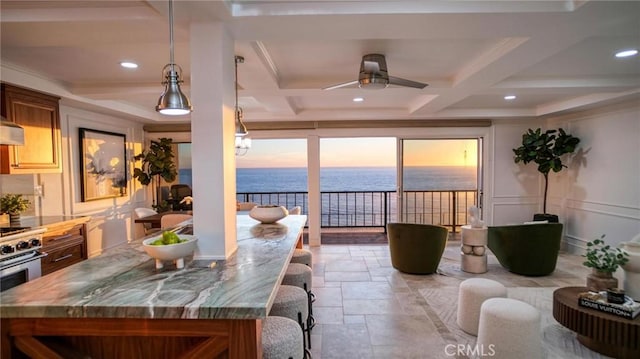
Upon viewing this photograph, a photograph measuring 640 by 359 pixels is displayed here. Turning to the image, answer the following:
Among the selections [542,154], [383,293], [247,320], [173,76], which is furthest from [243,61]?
[542,154]

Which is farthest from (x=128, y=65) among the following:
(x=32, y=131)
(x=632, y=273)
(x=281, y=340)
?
(x=632, y=273)

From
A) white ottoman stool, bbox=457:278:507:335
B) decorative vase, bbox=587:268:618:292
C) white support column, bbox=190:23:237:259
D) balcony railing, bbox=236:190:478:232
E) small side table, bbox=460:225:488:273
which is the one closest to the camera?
white support column, bbox=190:23:237:259

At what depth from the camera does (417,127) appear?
6.09 metres

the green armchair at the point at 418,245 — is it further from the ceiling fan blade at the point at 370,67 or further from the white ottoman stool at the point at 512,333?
the ceiling fan blade at the point at 370,67

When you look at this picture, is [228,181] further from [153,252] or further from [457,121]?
[457,121]

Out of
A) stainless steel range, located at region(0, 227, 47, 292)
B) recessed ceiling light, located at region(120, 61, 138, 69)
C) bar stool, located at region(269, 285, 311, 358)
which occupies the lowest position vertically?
bar stool, located at region(269, 285, 311, 358)

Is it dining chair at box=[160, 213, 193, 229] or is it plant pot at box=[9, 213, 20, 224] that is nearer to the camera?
plant pot at box=[9, 213, 20, 224]

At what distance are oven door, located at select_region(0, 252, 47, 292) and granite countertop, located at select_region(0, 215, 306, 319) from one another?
51.5 inches

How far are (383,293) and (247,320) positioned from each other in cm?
281

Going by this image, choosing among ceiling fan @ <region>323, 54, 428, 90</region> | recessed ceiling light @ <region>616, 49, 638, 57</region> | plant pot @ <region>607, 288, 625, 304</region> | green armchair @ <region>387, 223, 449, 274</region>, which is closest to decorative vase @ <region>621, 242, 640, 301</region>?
plant pot @ <region>607, 288, 625, 304</region>

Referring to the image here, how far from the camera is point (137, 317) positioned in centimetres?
133

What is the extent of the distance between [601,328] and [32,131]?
520cm

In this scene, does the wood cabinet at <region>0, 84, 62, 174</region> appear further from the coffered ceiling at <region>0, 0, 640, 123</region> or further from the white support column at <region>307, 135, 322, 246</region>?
the white support column at <region>307, 135, 322, 246</region>

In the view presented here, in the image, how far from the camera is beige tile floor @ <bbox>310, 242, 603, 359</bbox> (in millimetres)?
2727
